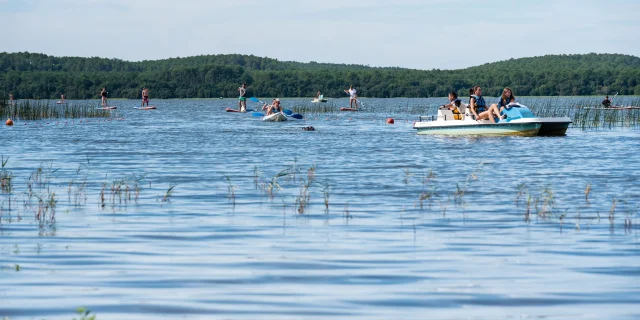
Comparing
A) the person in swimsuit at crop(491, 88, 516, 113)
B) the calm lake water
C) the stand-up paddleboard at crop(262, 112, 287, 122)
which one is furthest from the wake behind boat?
the stand-up paddleboard at crop(262, 112, 287, 122)

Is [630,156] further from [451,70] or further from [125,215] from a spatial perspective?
[451,70]

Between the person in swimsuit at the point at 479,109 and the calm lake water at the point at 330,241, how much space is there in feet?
22.9

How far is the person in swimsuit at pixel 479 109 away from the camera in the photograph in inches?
1185

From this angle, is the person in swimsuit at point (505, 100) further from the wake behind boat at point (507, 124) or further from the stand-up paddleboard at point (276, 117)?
the stand-up paddleboard at point (276, 117)

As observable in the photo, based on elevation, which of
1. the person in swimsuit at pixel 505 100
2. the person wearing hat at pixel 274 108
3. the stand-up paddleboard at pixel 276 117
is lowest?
the stand-up paddleboard at pixel 276 117

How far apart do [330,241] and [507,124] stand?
2007 centimetres

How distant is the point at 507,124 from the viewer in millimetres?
30094

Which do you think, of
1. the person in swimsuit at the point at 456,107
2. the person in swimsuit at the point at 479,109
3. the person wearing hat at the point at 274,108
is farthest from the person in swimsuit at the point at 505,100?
the person wearing hat at the point at 274,108

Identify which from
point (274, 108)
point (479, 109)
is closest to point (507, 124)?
point (479, 109)

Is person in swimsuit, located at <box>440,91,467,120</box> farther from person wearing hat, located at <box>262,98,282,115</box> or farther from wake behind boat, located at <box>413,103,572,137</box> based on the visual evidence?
person wearing hat, located at <box>262,98,282,115</box>

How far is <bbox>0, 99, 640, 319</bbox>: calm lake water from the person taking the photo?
7.59 metres

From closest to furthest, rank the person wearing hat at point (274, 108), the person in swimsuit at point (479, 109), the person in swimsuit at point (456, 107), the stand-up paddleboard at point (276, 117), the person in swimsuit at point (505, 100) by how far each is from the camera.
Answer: the person in swimsuit at point (479, 109) → the person in swimsuit at point (505, 100) → the person in swimsuit at point (456, 107) → the stand-up paddleboard at point (276, 117) → the person wearing hat at point (274, 108)

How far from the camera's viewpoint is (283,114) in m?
47.4

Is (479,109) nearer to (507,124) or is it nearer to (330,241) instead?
(507,124)
